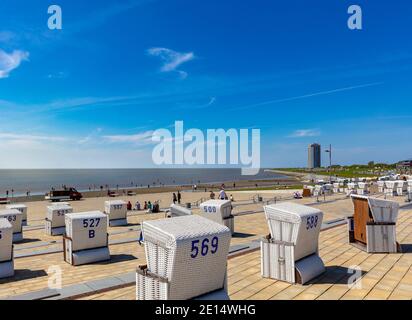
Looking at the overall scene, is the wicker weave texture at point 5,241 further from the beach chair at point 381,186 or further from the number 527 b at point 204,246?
the beach chair at point 381,186

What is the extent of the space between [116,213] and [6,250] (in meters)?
12.0

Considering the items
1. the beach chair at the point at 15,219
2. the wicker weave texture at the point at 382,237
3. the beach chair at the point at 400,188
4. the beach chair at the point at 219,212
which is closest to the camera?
the wicker weave texture at the point at 382,237

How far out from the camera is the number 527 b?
235 inches

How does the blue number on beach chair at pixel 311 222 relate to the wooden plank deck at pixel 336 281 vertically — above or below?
above

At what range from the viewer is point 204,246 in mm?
6121

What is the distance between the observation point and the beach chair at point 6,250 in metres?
11.2

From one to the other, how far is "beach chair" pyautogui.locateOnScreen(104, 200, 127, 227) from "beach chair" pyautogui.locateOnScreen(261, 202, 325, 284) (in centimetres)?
1565

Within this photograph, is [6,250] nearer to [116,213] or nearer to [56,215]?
[56,215]

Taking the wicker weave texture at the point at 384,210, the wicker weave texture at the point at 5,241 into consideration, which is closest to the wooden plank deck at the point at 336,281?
the wicker weave texture at the point at 384,210

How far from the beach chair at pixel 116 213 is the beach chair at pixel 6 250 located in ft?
37.9

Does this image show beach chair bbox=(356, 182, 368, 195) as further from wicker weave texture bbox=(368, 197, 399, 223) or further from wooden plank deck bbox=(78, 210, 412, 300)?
wicker weave texture bbox=(368, 197, 399, 223)
